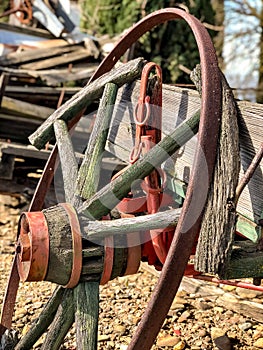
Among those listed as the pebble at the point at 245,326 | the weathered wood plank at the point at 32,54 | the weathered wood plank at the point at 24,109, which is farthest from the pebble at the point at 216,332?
the weathered wood plank at the point at 32,54

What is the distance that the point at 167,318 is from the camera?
3.30m

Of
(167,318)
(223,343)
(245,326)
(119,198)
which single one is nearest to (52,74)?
(167,318)

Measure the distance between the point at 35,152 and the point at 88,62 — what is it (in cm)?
215

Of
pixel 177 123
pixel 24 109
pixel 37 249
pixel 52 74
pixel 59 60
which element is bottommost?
pixel 37 249

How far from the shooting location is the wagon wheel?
1.73 meters

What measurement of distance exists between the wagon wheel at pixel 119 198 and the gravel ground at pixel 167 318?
0.61 meters

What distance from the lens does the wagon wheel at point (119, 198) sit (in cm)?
173

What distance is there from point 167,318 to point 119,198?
1.35 m

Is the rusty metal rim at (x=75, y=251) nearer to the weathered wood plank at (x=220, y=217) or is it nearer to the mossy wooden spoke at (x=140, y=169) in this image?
the mossy wooden spoke at (x=140, y=169)

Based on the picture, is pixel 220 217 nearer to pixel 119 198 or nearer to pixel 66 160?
pixel 119 198

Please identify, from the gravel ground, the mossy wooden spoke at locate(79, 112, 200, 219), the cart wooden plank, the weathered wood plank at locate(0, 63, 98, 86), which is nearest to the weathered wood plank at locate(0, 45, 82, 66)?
the weathered wood plank at locate(0, 63, 98, 86)

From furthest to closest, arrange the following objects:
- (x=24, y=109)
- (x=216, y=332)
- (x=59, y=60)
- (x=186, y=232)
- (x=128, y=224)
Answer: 1. (x=59, y=60)
2. (x=24, y=109)
3. (x=216, y=332)
4. (x=128, y=224)
5. (x=186, y=232)

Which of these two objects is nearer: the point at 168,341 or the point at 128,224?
the point at 128,224

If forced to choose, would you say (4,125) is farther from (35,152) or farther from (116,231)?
(116,231)
